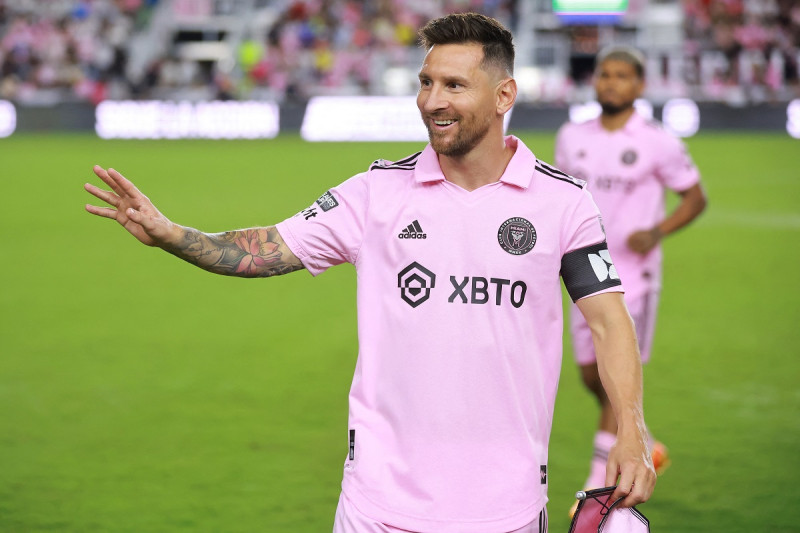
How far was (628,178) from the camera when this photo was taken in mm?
6203

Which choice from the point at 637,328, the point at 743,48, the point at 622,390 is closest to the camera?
the point at 622,390

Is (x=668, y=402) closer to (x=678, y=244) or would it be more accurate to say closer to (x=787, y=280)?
(x=787, y=280)

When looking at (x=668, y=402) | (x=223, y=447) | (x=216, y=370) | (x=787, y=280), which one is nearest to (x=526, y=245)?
(x=223, y=447)

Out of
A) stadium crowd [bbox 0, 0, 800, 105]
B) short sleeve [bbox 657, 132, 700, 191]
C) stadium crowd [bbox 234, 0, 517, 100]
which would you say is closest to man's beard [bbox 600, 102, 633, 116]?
Result: short sleeve [bbox 657, 132, 700, 191]

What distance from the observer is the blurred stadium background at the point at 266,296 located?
6227 millimetres

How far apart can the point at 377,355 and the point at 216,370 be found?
555 centimetres

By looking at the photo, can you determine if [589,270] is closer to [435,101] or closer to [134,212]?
[435,101]

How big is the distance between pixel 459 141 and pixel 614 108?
323 centimetres

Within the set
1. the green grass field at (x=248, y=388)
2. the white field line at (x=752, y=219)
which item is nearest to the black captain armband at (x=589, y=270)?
the green grass field at (x=248, y=388)

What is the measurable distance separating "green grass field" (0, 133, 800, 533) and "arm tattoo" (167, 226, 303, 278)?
2488 mm

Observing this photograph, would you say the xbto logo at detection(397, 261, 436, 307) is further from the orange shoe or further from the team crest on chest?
the orange shoe

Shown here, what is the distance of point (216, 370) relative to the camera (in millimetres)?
8672

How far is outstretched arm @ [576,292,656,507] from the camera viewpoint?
3072 millimetres

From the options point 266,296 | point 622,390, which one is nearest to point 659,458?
point 622,390
